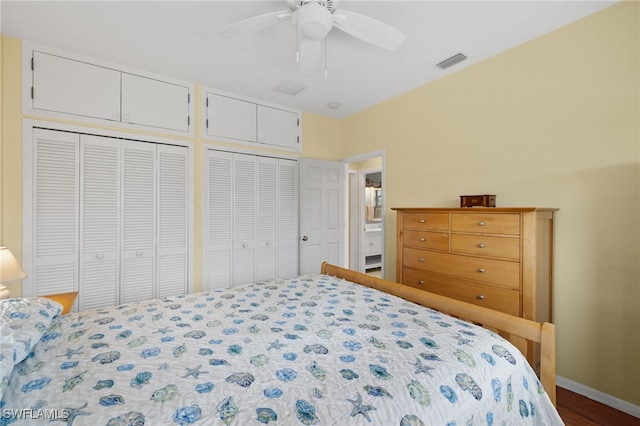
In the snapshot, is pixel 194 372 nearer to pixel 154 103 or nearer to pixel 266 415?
pixel 266 415

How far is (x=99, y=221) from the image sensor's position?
2.74 metres

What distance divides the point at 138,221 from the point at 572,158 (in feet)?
12.4

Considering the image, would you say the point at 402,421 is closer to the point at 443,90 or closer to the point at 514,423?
the point at 514,423

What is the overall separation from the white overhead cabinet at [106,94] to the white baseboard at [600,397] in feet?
13.3

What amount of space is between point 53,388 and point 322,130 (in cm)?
387

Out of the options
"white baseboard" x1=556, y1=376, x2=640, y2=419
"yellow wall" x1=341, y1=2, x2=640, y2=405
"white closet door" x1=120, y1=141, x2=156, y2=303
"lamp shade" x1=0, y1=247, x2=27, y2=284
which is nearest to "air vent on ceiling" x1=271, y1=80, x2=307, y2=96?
"white closet door" x1=120, y1=141, x2=156, y2=303

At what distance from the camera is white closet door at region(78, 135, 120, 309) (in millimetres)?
2678

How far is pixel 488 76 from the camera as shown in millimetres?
2660

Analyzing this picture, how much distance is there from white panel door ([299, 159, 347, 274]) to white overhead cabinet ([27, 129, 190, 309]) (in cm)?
144

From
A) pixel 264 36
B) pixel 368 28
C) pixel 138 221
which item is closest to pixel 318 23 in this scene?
pixel 368 28

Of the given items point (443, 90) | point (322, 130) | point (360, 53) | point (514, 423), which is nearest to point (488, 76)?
point (443, 90)

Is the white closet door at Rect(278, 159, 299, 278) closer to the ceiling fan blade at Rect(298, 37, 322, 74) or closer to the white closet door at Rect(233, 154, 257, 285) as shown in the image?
the white closet door at Rect(233, 154, 257, 285)

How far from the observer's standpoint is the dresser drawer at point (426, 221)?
250 cm

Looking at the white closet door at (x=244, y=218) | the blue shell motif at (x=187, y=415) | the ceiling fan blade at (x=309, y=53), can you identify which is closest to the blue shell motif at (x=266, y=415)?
the blue shell motif at (x=187, y=415)
